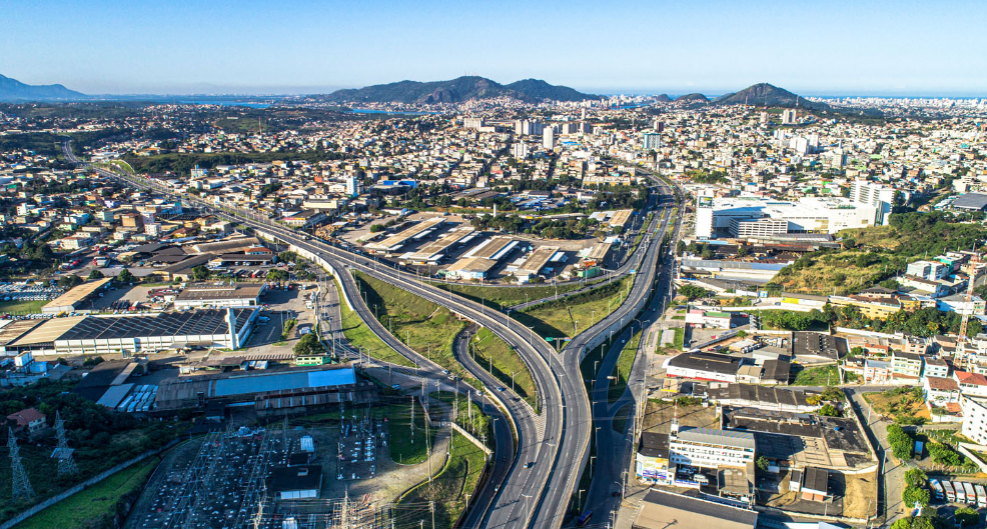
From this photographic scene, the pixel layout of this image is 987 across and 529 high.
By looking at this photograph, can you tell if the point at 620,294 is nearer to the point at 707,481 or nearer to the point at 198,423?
the point at 707,481

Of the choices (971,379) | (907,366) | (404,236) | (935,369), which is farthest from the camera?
(404,236)

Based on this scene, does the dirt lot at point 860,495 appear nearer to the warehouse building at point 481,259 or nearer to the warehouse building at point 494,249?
the warehouse building at point 481,259

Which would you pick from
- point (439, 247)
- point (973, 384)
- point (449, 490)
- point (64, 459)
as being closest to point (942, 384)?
point (973, 384)

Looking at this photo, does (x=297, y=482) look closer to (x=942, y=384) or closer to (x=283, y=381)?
(x=283, y=381)

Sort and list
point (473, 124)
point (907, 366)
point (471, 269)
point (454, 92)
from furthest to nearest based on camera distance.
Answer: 1. point (454, 92)
2. point (473, 124)
3. point (471, 269)
4. point (907, 366)

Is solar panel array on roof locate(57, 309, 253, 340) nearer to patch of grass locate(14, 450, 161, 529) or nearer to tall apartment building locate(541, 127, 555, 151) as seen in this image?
patch of grass locate(14, 450, 161, 529)

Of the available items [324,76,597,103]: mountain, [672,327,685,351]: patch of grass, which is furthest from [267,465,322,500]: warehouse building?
[324,76,597,103]: mountain
